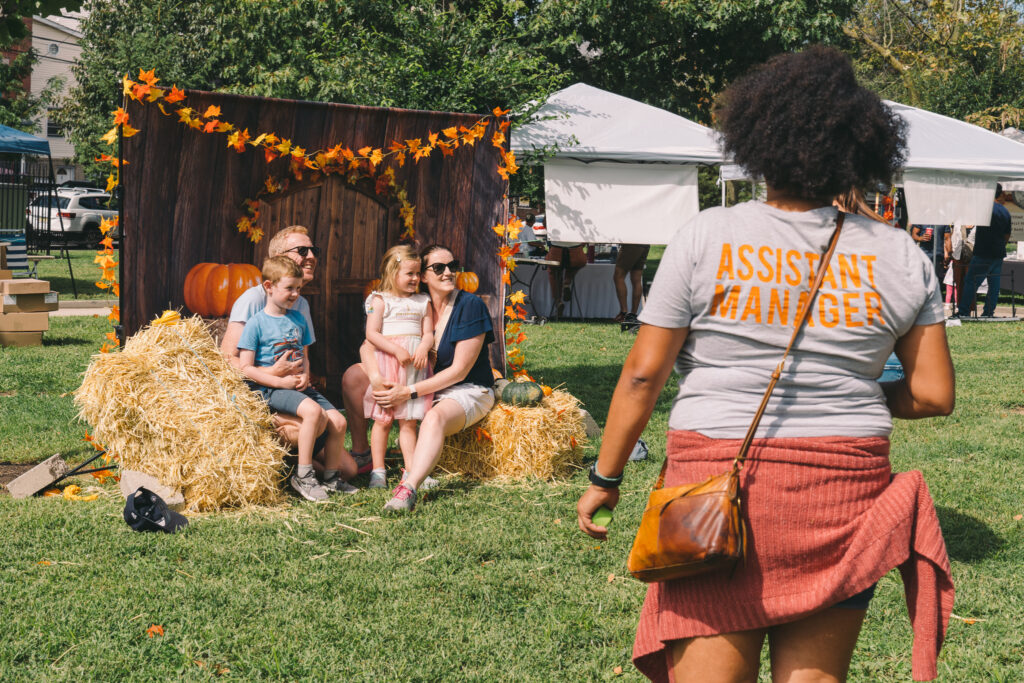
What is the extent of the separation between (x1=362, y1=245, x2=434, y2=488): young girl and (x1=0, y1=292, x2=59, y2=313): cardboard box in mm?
6231

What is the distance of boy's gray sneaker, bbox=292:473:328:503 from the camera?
557 cm

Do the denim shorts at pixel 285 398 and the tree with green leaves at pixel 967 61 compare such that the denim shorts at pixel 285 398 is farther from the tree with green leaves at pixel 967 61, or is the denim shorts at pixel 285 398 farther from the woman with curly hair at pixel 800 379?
the tree with green leaves at pixel 967 61

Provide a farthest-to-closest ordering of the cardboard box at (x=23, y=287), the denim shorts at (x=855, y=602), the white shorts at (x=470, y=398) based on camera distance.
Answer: the cardboard box at (x=23, y=287) < the white shorts at (x=470, y=398) < the denim shorts at (x=855, y=602)

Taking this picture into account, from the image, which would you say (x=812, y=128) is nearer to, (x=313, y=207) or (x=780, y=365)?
(x=780, y=365)

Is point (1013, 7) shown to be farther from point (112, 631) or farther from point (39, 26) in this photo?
point (39, 26)

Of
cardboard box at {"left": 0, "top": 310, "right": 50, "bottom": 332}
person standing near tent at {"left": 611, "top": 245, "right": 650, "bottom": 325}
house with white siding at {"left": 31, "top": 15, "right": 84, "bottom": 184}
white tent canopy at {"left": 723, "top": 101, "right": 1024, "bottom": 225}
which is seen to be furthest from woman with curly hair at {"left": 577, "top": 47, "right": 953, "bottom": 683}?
house with white siding at {"left": 31, "top": 15, "right": 84, "bottom": 184}

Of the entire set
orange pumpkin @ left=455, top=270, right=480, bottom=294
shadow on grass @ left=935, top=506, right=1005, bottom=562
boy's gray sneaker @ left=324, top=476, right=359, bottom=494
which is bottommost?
boy's gray sneaker @ left=324, top=476, right=359, bottom=494

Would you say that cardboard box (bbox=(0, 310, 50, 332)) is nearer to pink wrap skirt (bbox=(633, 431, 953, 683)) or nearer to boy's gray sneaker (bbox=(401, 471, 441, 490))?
boy's gray sneaker (bbox=(401, 471, 441, 490))

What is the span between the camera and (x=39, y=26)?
53438 mm

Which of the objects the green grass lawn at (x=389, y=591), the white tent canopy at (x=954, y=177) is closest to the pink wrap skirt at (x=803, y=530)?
the green grass lawn at (x=389, y=591)

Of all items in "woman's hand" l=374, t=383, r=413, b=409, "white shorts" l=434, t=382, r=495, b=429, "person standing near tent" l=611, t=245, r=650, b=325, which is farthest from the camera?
"person standing near tent" l=611, t=245, r=650, b=325

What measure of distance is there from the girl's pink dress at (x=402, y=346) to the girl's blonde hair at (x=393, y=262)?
0.19 feet

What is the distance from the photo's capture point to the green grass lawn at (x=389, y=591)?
3.59 metres

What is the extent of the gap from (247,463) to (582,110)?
8.99m
